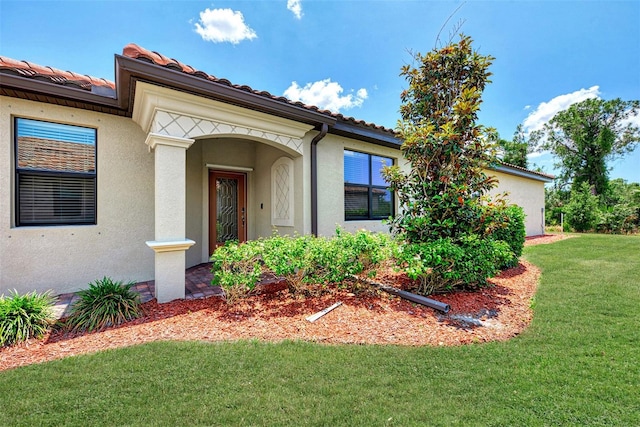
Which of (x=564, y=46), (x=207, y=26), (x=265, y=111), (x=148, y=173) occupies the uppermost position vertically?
(x=564, y=46)

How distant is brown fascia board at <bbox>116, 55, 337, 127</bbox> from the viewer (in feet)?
12.5

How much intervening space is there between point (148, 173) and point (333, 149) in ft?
13.5

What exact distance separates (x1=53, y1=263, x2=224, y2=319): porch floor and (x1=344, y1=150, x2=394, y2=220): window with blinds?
→ 12.1 feet

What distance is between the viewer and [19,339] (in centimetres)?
328

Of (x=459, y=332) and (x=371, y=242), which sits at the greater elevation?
(x=371, y=242)

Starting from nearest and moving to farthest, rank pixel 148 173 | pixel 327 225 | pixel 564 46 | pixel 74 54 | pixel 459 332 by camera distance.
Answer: pixel 459 332, pixel 148 173, pixel 74 54, pixel 327 225, pixel 564 46

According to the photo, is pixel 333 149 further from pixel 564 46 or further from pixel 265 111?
pixel 564 46

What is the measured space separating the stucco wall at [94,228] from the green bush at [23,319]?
1.49 meters

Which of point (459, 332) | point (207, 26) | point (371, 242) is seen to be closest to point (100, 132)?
point (207, 26)

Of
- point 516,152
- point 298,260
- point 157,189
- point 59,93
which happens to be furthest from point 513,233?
point 516,152

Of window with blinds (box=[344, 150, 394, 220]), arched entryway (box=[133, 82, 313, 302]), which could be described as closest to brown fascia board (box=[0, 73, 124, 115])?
arched entryway (box=[133, 82, 313, 302])

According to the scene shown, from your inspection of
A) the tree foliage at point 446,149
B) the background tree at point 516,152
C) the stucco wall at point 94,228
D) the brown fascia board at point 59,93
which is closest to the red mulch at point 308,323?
the tree foliage at point 446,149

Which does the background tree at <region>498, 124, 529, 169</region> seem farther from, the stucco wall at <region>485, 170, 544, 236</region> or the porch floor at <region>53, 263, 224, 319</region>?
the porch floor at <region>53, 263, 224, 319</region>

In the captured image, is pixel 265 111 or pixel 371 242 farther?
pixel 265 111
